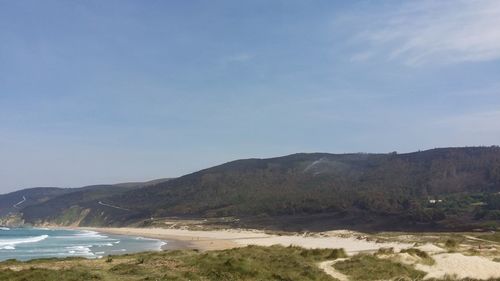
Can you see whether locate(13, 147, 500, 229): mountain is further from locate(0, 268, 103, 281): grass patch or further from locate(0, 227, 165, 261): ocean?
locate(0, 268, 103, 281): grass patch

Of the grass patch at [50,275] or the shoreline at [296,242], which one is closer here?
the grass patch at [50,275]

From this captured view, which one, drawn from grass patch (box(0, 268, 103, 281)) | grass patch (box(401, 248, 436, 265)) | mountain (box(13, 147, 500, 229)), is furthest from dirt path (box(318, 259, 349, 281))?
mountain (box(13, 147, 500, 229))

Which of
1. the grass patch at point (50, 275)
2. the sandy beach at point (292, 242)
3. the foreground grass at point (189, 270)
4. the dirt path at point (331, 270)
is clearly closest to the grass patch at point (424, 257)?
the dirt path at point (331, 270)

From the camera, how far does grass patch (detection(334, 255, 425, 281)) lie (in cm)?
2727

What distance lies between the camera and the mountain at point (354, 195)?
90438mm

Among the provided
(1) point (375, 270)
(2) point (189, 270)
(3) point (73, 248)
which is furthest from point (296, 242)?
(2) point (189, 270)

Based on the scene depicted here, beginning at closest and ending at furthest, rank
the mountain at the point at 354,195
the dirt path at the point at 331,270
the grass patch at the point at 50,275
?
1. the grass patch at the point at 50,275
2. the dirt path at the point at 331,270
3. the mountain at the point at 354,195

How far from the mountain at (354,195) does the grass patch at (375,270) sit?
48.1 m

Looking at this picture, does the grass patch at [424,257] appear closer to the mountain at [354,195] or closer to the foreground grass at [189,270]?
the foreground grass at [189,270]

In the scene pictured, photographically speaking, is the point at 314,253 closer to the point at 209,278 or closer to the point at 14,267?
the point at 209,278

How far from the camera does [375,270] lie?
28172 millimetres

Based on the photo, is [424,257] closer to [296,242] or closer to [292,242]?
[296,242]

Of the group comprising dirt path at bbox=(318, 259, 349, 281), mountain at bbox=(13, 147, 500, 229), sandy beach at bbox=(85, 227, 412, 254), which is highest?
mountain at bbox=(13, 147, 500, 229)

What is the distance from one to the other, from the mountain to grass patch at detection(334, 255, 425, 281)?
48.1 m
